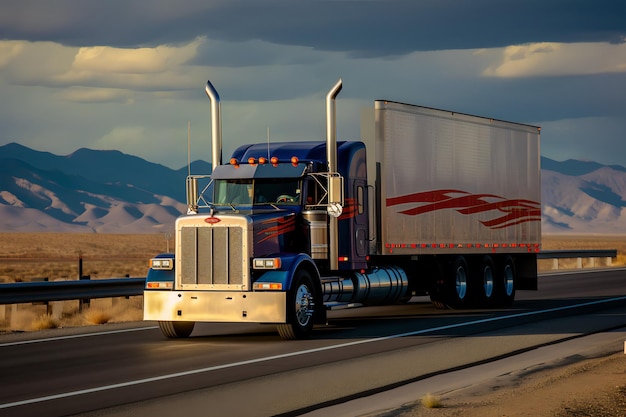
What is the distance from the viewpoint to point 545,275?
137 feet

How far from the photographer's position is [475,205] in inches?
Result: 996

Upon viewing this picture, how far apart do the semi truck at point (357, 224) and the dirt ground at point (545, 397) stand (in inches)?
211

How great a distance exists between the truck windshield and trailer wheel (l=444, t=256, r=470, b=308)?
6273mm

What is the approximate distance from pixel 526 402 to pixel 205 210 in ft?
31.8

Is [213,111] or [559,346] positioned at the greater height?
[213,111]

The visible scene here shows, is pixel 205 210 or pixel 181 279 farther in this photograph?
pixel 205 210

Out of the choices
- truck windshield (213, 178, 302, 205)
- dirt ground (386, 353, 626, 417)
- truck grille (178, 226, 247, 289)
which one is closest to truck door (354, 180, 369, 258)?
truck windshield (213, 178, 302, 205)

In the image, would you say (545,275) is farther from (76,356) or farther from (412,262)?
(76,356)

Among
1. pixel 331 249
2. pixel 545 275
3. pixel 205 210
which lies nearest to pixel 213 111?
pixel 205 210

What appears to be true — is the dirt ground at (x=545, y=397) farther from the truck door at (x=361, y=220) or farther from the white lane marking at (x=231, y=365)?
the truck door at (x=361, y=220)

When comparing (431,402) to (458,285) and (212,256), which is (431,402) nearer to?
(212,256)

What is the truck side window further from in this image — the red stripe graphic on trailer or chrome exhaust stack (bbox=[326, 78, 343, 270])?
chrome exhaust stack (bbox=[326, 78, 343, 270])

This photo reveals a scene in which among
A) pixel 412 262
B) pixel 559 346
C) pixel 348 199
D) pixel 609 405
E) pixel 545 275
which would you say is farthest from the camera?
pixel 545 275

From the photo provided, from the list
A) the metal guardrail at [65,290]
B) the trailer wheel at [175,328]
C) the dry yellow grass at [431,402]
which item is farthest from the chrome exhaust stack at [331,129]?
the dry yellow grass at [431,402]
